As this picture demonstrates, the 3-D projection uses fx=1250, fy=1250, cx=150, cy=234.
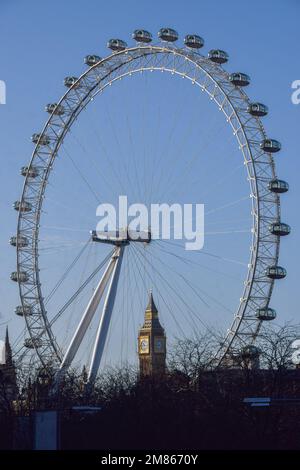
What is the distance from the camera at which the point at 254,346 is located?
58875mm

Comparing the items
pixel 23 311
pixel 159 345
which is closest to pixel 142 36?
pixel 23 311

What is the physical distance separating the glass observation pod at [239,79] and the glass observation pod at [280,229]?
691 cm

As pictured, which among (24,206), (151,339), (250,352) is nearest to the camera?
(250,352)

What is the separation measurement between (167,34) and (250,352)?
1572 cm

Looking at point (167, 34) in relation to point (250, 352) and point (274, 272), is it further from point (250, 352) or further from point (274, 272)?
point (250, 352)

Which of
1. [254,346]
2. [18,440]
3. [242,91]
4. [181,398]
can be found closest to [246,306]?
[254,346]

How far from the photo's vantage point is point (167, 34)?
197ft

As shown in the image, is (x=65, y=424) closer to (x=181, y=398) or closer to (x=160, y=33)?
(x=181, y=398)

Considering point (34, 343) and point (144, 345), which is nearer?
point (34, 343)

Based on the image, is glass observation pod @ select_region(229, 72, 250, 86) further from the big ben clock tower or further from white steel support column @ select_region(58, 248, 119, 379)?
the big ben clock tower

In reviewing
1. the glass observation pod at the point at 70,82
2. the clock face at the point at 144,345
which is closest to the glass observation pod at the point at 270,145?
the glass observation pod at the point at 70,82

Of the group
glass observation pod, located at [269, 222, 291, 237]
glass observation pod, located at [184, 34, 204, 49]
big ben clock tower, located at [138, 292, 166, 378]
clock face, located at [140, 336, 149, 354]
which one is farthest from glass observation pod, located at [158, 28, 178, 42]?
clock face, located at [140, 336, 149, 354]
